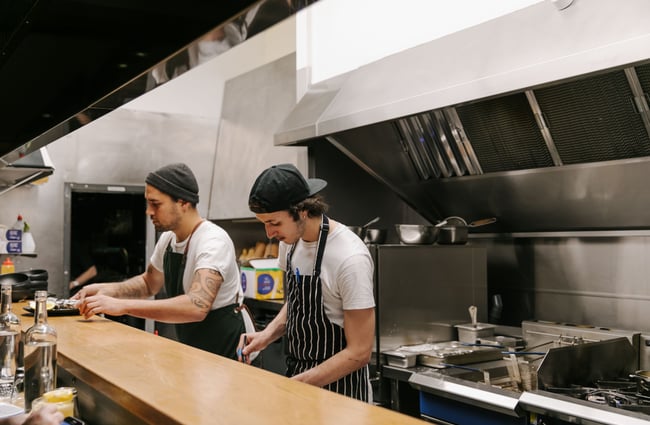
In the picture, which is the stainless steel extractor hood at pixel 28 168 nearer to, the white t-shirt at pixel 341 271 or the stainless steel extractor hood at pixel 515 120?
the stainless steel extractor hood at pixel 515 120

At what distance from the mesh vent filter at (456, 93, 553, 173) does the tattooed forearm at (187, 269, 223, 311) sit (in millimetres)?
1625

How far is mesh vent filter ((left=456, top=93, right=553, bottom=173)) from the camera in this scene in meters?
3.08

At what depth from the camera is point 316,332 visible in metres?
2.40

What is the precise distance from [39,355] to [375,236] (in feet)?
6.43

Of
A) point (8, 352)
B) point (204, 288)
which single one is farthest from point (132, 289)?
point (8, 352)

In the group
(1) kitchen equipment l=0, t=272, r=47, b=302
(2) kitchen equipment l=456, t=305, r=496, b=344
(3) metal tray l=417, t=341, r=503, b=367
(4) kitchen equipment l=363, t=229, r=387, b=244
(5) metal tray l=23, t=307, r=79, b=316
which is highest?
(4) kitchen equipment l=363, t=229, r=387, b=244

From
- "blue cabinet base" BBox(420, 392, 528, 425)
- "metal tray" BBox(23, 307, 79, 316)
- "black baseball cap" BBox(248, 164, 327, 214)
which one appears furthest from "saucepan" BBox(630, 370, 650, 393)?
"metal tray" BBox(23, 307, 79, 316)

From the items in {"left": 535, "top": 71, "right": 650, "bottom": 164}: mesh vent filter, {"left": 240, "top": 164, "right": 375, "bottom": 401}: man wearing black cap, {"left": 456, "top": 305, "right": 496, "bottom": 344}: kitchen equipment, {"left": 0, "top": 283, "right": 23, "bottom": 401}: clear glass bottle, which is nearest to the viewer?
{"left": 0, "top": 283, "right": 23, "bottom": 401}: clear glass bottle

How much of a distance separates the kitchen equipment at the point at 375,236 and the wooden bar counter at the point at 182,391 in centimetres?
141

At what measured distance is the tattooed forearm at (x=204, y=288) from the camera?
256 cm

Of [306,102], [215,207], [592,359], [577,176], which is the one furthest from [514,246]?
[215,207]

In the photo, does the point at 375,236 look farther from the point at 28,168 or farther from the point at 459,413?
the point at 28,168

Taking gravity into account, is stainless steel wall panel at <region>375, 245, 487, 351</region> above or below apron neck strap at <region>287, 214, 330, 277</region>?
below

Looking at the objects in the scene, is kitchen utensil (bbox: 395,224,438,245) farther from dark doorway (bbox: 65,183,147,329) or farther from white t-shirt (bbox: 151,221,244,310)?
dark doorway (bbox: 65,183,147,329)
